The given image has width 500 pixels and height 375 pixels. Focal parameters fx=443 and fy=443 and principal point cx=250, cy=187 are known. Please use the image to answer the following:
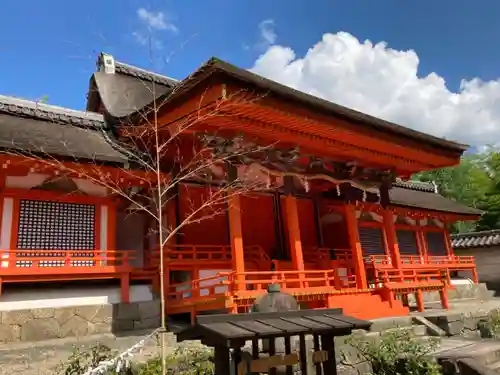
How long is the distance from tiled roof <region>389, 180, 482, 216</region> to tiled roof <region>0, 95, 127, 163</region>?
38.6 ft

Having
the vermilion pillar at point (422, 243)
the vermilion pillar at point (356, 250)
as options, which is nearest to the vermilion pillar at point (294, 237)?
the vermilion pillar at point (356, 250)

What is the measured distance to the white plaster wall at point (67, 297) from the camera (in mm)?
9188

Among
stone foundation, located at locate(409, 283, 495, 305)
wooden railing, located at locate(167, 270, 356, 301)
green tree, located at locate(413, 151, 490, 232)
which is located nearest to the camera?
wooden railing, located at locate(167, 270, 356, 301)

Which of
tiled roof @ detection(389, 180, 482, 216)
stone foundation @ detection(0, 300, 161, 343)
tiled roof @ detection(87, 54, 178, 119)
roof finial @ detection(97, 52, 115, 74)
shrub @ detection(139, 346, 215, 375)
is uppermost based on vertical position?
roof finial @ detection(97, 52, 115, 74)

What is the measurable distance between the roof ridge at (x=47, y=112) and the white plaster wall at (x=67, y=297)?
15.3 ft

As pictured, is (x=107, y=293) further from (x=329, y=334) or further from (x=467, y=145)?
(x=467, y=145)

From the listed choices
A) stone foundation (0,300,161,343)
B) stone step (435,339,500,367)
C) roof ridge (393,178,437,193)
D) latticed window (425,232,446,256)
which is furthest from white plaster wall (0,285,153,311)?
roof ridge (393,178,437,193)

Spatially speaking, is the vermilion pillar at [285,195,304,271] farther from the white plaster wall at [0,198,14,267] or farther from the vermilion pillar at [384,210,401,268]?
the white plaster wall at [0,198,14,267]

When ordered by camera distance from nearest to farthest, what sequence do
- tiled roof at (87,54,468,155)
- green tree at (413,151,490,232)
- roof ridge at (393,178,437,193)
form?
tiled roof at (87,54,468,155), roof ridge at (393,178,437,193), green tree at (413,151,490,232)

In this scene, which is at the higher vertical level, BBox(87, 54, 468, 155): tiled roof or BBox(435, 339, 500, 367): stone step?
BBox(87, 54, 468, 155): tiled roof

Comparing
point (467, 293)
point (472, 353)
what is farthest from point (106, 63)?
point (467, 293)

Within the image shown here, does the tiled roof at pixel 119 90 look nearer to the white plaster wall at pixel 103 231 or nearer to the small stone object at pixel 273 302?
the white plaster wall at pixel 103 231

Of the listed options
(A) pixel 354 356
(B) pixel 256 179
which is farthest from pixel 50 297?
(A) pixel 354 356

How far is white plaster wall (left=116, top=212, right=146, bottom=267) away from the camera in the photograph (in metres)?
11.9
